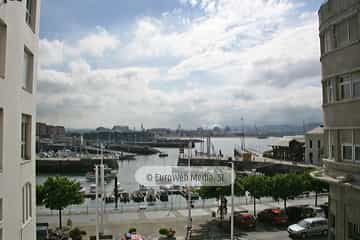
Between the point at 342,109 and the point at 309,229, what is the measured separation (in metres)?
12.1

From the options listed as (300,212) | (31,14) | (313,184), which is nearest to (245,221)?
(300,212)

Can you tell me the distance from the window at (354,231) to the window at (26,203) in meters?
11.6

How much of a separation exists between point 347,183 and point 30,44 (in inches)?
473

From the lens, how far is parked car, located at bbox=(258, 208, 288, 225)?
26.7 metres

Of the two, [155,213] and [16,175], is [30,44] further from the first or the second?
Result: [155,213]

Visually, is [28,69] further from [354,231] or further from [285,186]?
[285,186]

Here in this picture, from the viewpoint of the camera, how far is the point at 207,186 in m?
28.8

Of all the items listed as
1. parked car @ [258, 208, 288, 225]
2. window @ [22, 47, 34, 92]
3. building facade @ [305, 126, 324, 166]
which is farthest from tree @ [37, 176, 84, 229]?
building facade @ [305, 126, 324, 166]

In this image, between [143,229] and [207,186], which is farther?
[207,186]

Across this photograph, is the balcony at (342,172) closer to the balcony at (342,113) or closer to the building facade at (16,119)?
the balcony at (342,113)

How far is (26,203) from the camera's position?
1116 cm

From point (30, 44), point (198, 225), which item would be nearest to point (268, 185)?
point (198, 225)

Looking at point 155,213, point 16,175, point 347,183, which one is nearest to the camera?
point 16,175

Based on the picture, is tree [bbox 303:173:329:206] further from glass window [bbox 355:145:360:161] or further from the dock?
the dock
